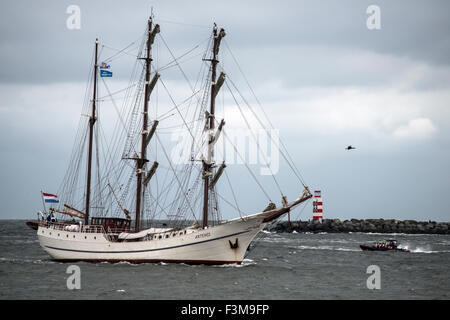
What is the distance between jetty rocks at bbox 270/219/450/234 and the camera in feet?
507

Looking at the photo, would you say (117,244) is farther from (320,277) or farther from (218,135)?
(320,277)

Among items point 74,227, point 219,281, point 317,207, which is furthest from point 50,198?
point 317,207

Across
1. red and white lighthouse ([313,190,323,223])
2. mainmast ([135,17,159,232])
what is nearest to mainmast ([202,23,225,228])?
mainmast ([135,17,159,232])

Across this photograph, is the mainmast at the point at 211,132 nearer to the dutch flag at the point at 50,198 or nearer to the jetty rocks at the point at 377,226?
the dutch flag at the point at 50,198

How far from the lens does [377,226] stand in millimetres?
158625

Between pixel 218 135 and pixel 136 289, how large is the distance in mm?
17669

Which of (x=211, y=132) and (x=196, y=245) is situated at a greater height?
(x=211, y=132)

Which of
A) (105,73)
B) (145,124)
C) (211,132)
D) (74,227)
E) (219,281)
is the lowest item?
(219,281)

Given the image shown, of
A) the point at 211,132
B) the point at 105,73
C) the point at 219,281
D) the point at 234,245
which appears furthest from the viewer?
the point at 105,73

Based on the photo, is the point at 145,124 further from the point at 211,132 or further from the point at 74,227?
the point at 74,227

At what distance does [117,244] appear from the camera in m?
52.9

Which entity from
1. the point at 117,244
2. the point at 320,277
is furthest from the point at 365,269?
the point at 117,244

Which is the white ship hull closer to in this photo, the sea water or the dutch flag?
the sea water
